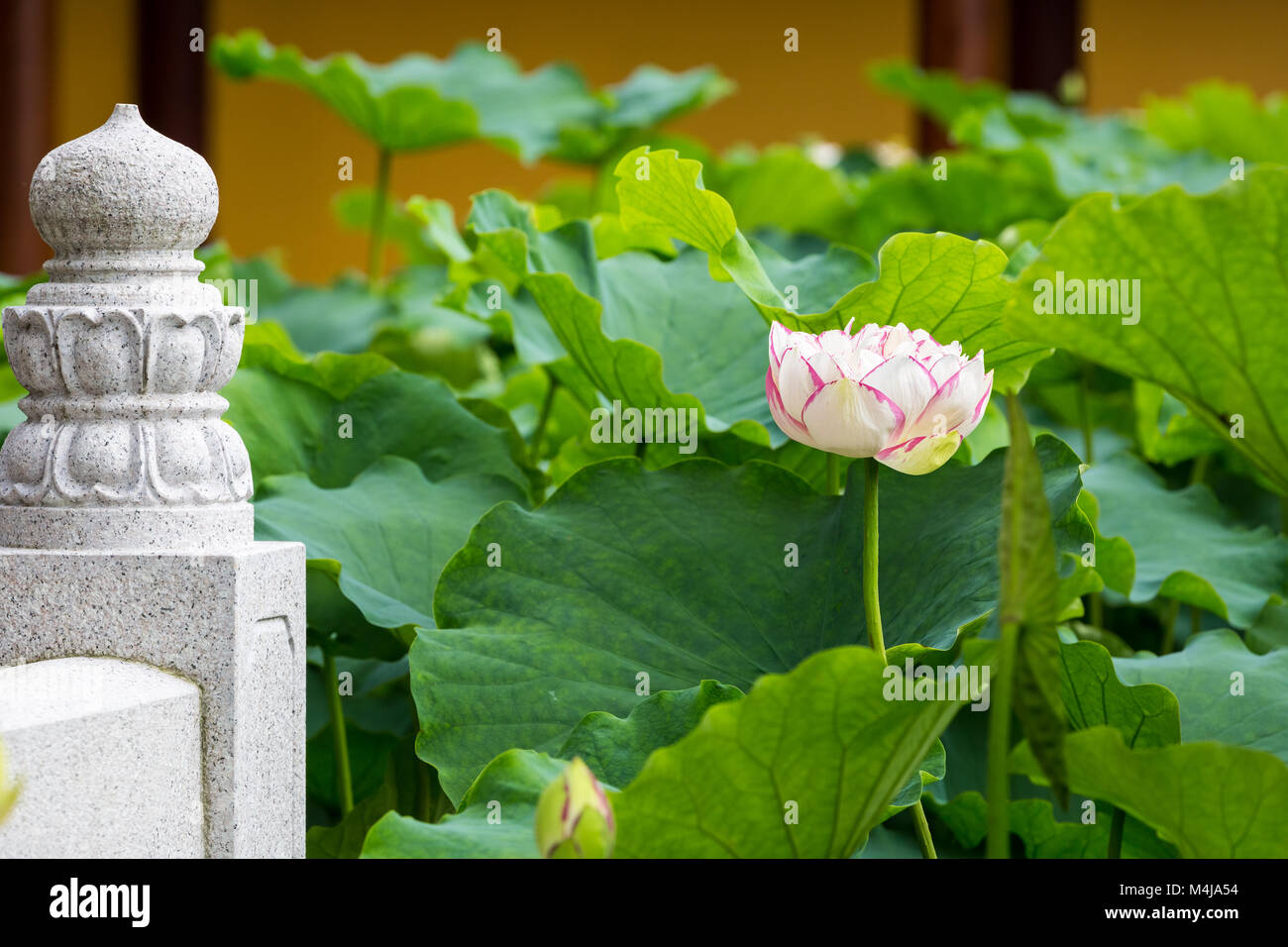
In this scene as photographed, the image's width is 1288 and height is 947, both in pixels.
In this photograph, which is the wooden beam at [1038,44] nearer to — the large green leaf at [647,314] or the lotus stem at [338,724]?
the large green leaf at [647,314]

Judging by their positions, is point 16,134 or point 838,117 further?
point 838,117

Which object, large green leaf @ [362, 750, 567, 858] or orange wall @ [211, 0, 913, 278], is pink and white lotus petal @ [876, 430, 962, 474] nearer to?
large green leaf @ [362, 750, 567, 858]

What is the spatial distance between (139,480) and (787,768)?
1.06 ft

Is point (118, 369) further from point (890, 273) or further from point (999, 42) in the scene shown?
point (999, 42)

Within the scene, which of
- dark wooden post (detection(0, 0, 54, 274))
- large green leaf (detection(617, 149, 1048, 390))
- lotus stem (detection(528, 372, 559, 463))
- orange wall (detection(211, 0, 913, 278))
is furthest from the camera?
orange wall (detection(211, 0, 913, 278))

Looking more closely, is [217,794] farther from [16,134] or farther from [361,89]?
[16,134]

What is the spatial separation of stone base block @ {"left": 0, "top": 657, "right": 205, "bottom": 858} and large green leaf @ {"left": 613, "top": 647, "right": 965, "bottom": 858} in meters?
0.21

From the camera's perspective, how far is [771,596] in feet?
2.53

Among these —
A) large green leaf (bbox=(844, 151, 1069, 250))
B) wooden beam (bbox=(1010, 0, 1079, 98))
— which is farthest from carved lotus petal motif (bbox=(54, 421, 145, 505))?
wooden beam (bbox=(1010, 0, 1079, 98))

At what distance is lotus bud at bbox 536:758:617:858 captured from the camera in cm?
47

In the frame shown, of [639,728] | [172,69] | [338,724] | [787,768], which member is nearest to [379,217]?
[338,724]

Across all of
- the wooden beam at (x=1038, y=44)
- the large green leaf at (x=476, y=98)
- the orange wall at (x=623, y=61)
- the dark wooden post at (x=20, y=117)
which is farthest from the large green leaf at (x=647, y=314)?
the orange wall at (x=623, y=61)
